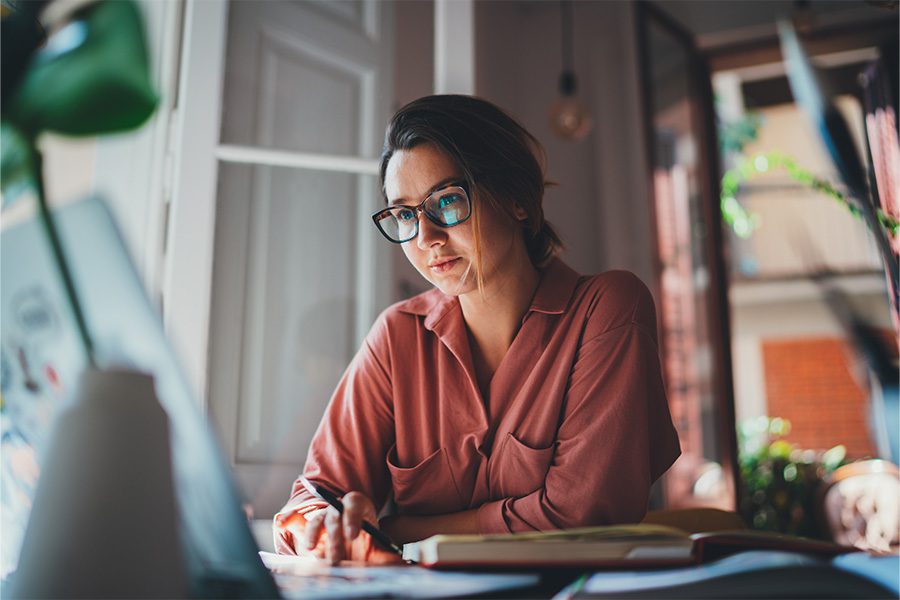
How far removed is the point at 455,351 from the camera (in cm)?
115

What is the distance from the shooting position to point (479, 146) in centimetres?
113

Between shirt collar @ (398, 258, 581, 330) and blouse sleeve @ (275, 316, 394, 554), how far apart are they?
7 cm

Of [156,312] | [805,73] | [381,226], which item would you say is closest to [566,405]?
[381,226]

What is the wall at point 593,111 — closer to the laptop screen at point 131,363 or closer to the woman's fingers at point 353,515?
the woman's fingers at point 353,515

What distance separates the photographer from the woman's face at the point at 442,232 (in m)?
1.11

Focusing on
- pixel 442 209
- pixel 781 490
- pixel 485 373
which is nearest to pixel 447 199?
pixel 442 209

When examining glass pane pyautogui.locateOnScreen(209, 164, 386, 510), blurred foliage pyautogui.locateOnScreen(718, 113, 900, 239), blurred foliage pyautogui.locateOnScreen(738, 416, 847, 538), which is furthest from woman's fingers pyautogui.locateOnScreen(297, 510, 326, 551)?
blurred foliage pyautogui.locateOnScreen(738, 416, 847, 538)

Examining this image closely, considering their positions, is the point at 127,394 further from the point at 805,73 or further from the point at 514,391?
the point at 805,73

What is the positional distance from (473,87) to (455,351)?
77cm

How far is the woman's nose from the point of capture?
110cm

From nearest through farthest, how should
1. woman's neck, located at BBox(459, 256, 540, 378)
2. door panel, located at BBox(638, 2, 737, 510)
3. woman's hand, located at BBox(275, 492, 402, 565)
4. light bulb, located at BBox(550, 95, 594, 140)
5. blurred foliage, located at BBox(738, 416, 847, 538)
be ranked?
woman's hand, located at BBox(275, 492, 402, 565), woman's neck, located at BBox(459, 256, 540, 378), light bulb, located at BBox(550, 95, 594, 140), door panel, located at BBox(638, 2, 737, 510), blurred foliage, located at BBox(738, 416, 847, 538)

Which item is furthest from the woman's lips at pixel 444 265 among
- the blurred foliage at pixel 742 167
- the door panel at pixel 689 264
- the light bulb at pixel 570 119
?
the door panel at pixel 689 264

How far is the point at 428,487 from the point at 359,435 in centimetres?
13

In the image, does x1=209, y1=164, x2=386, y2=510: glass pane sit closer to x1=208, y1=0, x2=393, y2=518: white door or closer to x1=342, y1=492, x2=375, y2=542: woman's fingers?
x1=208, y1=0, x2=393, y2=518: white door
